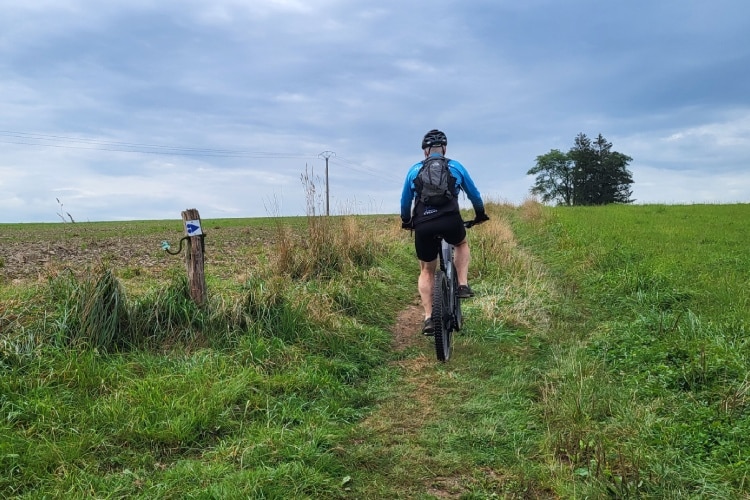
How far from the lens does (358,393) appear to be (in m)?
4.46

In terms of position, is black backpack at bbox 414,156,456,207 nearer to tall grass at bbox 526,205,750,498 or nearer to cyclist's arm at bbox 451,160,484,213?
A: cyclist's arm at bbox 451,160,484,213

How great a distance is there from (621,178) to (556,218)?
195 feet

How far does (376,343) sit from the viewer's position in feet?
19.1

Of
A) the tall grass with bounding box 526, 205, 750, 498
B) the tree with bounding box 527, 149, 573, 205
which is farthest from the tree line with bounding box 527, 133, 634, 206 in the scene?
the tall grass with bounding box 526, 205, 750, 498

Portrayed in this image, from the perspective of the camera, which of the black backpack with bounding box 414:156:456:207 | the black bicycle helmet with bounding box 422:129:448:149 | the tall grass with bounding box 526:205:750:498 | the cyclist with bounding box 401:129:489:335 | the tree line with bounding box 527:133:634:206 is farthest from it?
the tree line with bounding box 527:133:634:206

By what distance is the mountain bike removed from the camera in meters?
4.87

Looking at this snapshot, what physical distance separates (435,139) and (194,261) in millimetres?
2887

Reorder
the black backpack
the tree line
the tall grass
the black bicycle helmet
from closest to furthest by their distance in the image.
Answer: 1. the tall grass
2. the black backpack
3. the black bicycle helmet
4. the tree line

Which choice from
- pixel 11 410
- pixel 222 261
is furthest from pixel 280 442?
pixel 222 261

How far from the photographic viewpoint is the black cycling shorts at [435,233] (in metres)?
4.82

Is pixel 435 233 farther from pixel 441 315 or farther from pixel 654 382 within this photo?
Answer: pixel 654 382

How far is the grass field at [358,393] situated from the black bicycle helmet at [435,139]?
2.28 meters

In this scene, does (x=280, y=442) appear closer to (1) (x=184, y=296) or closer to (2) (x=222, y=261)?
(1) (x=184, y=296)

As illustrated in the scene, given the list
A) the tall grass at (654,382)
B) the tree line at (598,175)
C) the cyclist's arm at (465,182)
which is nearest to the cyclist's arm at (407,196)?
the cyclist's arm at (465,182)
